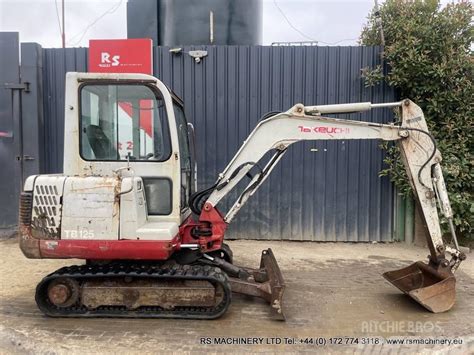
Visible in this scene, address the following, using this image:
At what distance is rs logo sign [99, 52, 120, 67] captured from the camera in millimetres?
7309

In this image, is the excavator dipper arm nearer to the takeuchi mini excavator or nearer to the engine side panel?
the takeuchi mini excavator

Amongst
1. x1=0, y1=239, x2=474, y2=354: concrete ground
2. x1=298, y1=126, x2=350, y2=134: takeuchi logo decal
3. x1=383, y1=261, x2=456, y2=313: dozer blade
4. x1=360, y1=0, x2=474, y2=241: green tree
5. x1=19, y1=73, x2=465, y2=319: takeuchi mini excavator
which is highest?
x1=360, y1=0, x2=474, y2=241: green tree

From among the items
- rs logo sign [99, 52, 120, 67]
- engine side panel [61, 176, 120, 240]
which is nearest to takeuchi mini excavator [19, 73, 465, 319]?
engine side panel [61, 176, 120, 240]

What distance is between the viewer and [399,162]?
699 cm

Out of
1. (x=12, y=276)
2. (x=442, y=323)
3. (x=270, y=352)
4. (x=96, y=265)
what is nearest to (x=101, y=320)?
(x=96, y=265)

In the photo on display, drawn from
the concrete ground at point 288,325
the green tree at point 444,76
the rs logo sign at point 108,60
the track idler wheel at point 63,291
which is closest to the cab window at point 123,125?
the track idler wheel at point 63,291

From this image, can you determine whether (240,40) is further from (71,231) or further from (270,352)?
(270,352)

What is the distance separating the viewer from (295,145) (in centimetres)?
728

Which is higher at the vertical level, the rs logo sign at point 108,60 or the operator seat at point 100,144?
the rs logo sign at point 108,60

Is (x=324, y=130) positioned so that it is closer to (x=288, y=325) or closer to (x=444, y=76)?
(x=288, y=325)

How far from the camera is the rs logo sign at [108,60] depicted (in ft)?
24.0

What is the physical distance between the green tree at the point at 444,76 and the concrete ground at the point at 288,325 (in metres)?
1.98

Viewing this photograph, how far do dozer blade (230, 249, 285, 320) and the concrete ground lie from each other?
15 centimetres

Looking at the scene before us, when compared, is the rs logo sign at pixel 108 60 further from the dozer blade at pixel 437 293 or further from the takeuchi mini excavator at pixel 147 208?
the dozer blade at pixel 437 293
